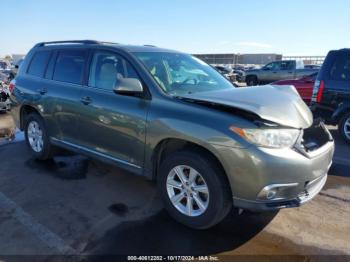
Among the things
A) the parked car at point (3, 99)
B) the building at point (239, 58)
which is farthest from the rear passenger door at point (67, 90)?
the building at point (239, 58)

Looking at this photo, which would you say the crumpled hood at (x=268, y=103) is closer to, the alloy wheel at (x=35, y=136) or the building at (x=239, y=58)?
the alloy wheel at (x=35, y=136)

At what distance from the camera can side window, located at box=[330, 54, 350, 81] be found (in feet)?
22.0

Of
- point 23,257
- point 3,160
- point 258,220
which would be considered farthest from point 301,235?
point 3,160

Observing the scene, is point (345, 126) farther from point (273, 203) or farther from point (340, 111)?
point (273, 203)

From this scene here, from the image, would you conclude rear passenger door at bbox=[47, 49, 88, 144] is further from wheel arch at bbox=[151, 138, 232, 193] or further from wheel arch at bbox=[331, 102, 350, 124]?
wheel arch at bbox=[331, 102, 350, 124]

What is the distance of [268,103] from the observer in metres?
3.30

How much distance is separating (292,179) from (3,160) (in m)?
4.73

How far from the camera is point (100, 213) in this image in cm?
375

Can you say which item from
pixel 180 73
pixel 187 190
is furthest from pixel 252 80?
pixel 187 190

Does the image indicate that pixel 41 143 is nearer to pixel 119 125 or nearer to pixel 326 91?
pixel 119 125

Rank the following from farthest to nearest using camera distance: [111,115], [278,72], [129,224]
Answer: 1. [278,72]
2. [111,115]
3. [129,224]

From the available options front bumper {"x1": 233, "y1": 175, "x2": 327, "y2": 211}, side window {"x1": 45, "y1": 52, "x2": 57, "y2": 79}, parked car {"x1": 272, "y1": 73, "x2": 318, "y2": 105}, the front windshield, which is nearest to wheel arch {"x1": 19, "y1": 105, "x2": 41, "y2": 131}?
side window {"x1": 45, "y1": 52, "x2": 57, "y2": 79}

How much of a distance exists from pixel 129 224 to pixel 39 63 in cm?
335

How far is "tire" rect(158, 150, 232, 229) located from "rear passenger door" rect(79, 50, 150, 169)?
0.43 meters
